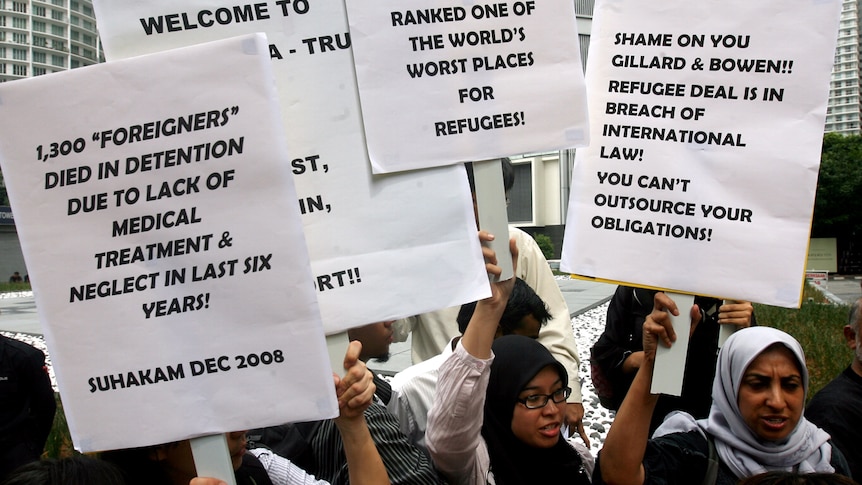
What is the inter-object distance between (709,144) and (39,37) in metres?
112

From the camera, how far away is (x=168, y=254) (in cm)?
162

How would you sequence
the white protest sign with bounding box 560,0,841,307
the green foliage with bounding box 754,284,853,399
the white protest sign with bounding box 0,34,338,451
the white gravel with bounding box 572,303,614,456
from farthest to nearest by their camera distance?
the green foliage with bounding box 754,284,853,399 < the white gravel with bounding box 572,303,614,456 < the white protest sign with bounding box 560,0,841,307 < the white protest sign with bounding box 0,34,338,451

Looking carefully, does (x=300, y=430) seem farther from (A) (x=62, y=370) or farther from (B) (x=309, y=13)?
(B) (x=309, y=13)

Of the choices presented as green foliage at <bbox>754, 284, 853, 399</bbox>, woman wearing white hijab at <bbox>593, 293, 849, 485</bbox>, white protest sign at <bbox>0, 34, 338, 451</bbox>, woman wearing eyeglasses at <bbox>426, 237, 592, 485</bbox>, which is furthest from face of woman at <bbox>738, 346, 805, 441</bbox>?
green foliage at <bbox>754, 284, 853, 399</bbox>

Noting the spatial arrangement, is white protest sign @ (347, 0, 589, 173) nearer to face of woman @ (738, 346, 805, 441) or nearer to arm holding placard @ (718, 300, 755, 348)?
arm holding placard @ (718, 300, 755, 348)

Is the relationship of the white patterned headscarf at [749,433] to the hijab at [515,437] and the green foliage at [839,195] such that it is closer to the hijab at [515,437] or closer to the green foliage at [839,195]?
the hijab at [515,437]

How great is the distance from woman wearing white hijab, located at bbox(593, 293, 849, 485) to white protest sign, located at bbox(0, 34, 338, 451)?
0.99m

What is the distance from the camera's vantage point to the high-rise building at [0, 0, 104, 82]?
95125 millimetres

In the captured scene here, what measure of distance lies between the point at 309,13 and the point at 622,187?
2.96ft

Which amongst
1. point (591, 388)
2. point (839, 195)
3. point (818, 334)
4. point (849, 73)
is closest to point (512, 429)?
point (591, 388)

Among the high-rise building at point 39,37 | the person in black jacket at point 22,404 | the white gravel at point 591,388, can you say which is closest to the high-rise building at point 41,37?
the high-rise building at point 39,37

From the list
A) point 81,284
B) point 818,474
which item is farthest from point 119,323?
point 818,474

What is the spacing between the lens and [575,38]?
1.86 m

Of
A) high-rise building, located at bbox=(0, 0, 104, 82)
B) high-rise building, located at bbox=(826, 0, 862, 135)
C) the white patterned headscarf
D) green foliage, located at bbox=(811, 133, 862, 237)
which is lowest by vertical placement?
green foliage, located at bbox=(811, 133, 862, 237)
